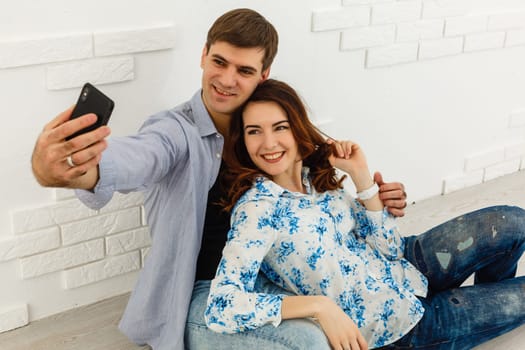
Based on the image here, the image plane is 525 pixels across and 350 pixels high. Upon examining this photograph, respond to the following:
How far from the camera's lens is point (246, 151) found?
1735 mm

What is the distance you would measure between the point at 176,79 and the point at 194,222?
0.49 m

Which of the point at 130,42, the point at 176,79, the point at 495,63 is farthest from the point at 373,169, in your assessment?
the point at 130,42

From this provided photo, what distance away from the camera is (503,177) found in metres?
3.05

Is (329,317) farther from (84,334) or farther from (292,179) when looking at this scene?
(84,334)

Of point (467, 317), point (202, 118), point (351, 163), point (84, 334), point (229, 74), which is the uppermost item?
point (229, 74)

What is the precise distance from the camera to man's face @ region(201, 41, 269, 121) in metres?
1.66

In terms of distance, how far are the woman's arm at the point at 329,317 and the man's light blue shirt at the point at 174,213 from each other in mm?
286

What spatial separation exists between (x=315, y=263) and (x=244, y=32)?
1.76 feet

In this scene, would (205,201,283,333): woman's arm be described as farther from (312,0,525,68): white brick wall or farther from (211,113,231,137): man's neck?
(312,0,525,68): white brick wall

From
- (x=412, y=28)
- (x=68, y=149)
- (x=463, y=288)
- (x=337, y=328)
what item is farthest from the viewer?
(x=412, y=28)

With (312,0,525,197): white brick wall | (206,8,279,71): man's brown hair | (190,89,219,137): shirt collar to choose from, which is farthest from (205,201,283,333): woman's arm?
(312,0,525,197): white brick wall

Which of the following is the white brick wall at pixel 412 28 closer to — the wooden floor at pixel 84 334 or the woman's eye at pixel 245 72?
the woman's eye at pixel 245 72

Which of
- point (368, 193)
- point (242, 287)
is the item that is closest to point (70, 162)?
point (242, 287)

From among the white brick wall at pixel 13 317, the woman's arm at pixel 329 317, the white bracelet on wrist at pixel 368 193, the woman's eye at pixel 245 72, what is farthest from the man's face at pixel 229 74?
the white brick wall at pixel 13 317
